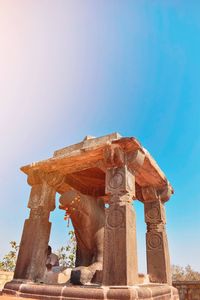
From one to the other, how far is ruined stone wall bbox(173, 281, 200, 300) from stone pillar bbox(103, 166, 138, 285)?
5.34 metres

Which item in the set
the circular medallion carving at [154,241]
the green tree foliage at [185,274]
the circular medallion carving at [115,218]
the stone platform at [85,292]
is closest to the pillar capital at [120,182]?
the circular medallion carving at [115,218]

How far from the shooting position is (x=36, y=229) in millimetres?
4602

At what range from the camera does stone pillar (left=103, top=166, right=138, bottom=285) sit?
10.9 feet

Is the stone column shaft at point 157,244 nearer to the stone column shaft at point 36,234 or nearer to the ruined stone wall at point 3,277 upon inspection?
the stone column shaft at point 36,234

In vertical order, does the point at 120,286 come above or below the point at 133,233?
below

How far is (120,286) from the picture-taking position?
3.14 m

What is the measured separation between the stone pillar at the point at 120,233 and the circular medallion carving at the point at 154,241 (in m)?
1.73

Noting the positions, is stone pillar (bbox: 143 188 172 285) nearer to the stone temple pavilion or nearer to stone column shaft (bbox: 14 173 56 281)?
the stone temple pavilion

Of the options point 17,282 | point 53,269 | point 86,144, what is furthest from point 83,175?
point 17,282

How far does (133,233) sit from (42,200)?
2.17m

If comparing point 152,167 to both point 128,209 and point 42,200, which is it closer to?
point 128,209

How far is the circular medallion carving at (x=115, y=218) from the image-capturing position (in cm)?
370

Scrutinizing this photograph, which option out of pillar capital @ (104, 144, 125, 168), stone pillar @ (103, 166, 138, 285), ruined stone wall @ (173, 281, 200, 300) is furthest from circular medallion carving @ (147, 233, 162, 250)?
ruined stone wall @ (173, 281, 200, 300)

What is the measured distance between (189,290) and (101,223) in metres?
4.75
